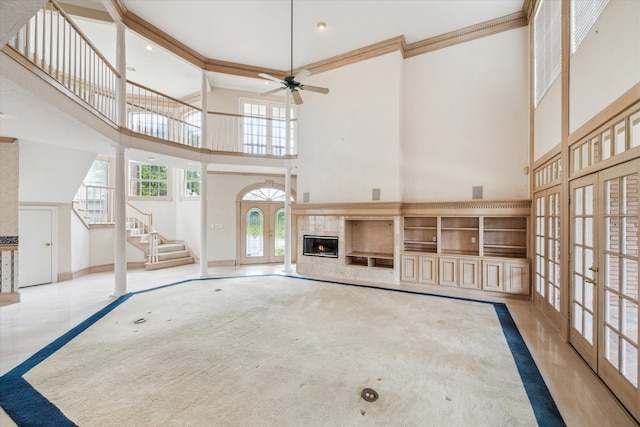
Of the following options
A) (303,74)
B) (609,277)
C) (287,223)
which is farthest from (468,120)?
(287,223)

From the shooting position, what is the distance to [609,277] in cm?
257

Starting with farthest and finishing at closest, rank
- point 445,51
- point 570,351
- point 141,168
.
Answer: point 141,168
point 445,51
point 570,351

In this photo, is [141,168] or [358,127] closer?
[358,127]

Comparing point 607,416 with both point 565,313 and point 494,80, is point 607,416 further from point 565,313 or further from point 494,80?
point 494,80

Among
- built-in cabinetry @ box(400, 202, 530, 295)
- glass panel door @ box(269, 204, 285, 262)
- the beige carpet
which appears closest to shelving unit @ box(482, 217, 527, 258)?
built-in cabinetry @ box(400, 202, 530, 295)

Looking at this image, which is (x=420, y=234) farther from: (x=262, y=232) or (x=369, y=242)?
(x=262, y=232)

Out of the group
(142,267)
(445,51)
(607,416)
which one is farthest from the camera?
(142,267)

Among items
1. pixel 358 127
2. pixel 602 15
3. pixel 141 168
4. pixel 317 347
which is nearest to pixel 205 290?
pixel 317 347

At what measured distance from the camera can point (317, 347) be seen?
127 inches

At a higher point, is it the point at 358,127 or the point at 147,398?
the point at 358,127

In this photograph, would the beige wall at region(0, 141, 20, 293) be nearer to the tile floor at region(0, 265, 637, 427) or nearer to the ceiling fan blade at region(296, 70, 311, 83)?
the tile floor at region(0, 265, 637, 427)

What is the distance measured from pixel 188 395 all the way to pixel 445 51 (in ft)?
24.2

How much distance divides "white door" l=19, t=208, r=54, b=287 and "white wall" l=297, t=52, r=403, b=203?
5.93 metres

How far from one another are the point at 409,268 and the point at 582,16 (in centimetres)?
463
